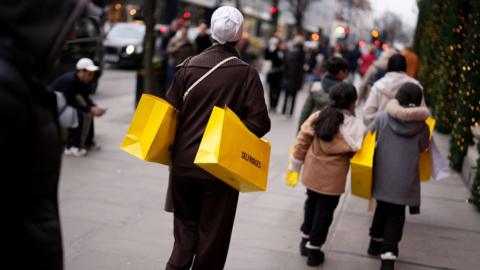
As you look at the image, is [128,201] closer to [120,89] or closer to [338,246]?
[338,246]

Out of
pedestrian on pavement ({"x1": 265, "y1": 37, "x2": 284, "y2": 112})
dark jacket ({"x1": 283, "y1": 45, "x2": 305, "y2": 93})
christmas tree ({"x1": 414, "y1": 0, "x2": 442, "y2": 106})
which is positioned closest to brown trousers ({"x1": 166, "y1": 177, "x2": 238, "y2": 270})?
dark jacket ({"x1": 283, "y1": 45, "x2": 305, "y2": 93})

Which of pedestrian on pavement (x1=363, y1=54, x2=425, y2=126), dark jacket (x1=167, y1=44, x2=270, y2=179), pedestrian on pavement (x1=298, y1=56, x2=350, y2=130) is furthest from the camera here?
pedestrian on pavement (x1=363, y1=54, x2=425, y2=126)

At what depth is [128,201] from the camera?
694cm

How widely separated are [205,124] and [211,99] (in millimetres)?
154

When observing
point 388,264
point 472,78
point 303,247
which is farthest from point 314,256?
point 472,78

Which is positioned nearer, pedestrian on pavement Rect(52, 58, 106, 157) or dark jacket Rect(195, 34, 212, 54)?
pedestrian on pavement Rect(52, 58, 106, 157)

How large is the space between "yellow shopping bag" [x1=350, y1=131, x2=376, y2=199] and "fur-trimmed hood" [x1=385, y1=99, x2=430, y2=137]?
0.19 m

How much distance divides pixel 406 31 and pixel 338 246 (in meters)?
118

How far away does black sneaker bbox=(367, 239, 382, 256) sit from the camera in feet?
18.8

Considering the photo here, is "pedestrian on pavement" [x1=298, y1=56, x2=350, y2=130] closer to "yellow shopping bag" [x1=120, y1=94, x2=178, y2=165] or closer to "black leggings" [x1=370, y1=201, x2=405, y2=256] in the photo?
"black leggings" [x1=370, y1=201, x2=405, y2=256]

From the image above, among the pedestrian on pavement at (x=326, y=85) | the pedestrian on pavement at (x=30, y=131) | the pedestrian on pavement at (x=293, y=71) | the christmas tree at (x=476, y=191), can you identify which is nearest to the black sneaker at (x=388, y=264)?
the pedestrian on pavement at (x=326, y=85)

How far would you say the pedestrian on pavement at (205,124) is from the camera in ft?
13.0

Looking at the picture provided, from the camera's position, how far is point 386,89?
22.1 ft

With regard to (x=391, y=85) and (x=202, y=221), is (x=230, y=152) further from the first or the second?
(x=391, y=85)
